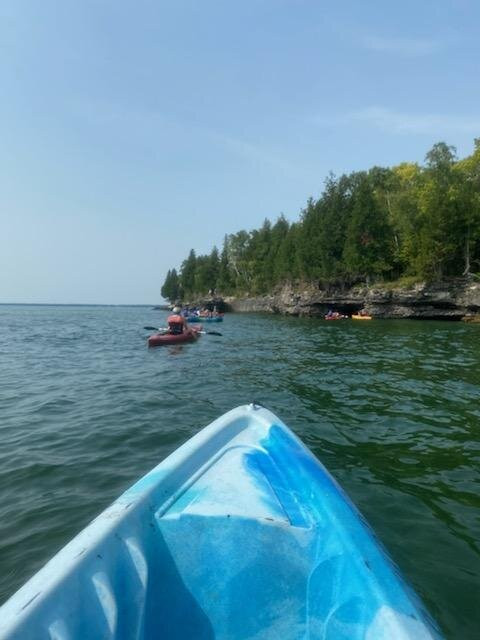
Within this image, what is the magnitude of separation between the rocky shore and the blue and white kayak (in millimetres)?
42653

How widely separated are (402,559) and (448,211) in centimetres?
4736

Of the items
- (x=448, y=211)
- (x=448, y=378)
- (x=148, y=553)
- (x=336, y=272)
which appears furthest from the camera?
(x=336, y=272)

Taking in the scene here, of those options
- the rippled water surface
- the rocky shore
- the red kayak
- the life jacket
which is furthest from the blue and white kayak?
the rocky shore

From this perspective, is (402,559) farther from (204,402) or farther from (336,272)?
(336,272)

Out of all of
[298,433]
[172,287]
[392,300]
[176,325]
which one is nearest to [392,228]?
[392,300]

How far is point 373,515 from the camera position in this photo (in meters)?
4.34

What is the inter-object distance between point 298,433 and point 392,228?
171ft

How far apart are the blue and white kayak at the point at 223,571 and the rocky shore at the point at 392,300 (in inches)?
1679

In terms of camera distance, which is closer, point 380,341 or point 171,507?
point 171,507

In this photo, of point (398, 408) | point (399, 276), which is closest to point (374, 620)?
point (398, 408)

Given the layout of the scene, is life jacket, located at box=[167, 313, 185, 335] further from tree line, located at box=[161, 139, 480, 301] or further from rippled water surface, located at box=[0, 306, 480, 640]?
tree line, located at box=[161, 139, 480, 301]

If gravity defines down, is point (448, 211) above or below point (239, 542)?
above

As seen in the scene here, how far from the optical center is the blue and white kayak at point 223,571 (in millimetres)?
2090

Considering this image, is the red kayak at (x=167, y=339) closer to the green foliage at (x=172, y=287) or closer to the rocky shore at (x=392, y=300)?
the rocky shore at (x=392, y=300)
